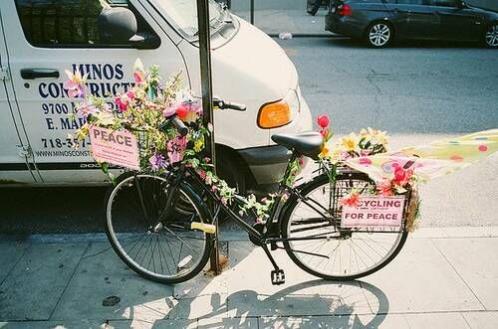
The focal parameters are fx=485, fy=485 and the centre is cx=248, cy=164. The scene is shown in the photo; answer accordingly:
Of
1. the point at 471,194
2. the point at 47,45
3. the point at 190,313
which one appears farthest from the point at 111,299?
the point at 471,194

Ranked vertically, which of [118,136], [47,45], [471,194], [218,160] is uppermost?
[47,45]

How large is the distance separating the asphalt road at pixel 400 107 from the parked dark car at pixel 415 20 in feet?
1.11

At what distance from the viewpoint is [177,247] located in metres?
3.65

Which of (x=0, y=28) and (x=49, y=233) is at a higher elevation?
(x=0, y=28)

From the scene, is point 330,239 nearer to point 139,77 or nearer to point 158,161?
point 158,161

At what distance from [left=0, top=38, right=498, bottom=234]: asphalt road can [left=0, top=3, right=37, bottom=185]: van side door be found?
50cm

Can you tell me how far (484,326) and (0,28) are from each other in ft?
12.4

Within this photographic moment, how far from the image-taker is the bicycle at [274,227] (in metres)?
3.00

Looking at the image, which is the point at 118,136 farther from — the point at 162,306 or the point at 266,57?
the point at 266,57

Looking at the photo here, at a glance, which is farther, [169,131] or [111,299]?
[111,299]

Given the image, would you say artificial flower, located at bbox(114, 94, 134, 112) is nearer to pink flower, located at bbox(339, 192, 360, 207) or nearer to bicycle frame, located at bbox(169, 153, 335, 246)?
bicycle frame, located at bbox(169, 153, 335, 246)

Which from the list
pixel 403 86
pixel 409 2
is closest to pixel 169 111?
pixel 403 86

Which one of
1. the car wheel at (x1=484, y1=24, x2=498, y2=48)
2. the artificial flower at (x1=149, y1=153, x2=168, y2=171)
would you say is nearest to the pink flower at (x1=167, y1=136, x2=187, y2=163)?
the artificial flower at (x1=149, y1=153, x2=168, y2=171)

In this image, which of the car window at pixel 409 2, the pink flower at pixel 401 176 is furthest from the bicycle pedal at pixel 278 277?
the car window at pixel 409 2
